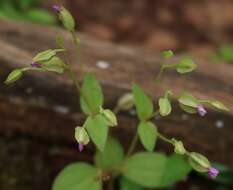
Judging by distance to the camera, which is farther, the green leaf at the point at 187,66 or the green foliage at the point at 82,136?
the green leaf at the point at 187,66

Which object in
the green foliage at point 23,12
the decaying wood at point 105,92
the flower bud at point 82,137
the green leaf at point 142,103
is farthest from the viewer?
the green foliage at point 23,12

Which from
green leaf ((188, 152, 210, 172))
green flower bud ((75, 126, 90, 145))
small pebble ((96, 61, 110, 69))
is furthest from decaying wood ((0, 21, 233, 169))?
green flower bud ((75, 126, 90, 145))

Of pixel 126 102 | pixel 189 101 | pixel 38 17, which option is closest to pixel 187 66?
pixel 189 101

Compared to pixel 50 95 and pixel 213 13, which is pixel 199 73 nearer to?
pixel 50 95

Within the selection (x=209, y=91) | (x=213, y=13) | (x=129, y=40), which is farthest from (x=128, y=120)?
(x=213, y=13)

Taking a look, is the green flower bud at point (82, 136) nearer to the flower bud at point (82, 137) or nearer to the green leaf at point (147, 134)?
the flower bud at point (82, 137)

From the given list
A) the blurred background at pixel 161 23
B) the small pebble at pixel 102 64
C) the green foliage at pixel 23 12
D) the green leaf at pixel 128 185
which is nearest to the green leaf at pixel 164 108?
the green leaf at pixel 128 185

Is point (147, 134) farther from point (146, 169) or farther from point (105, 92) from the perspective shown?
point (105, 92)
